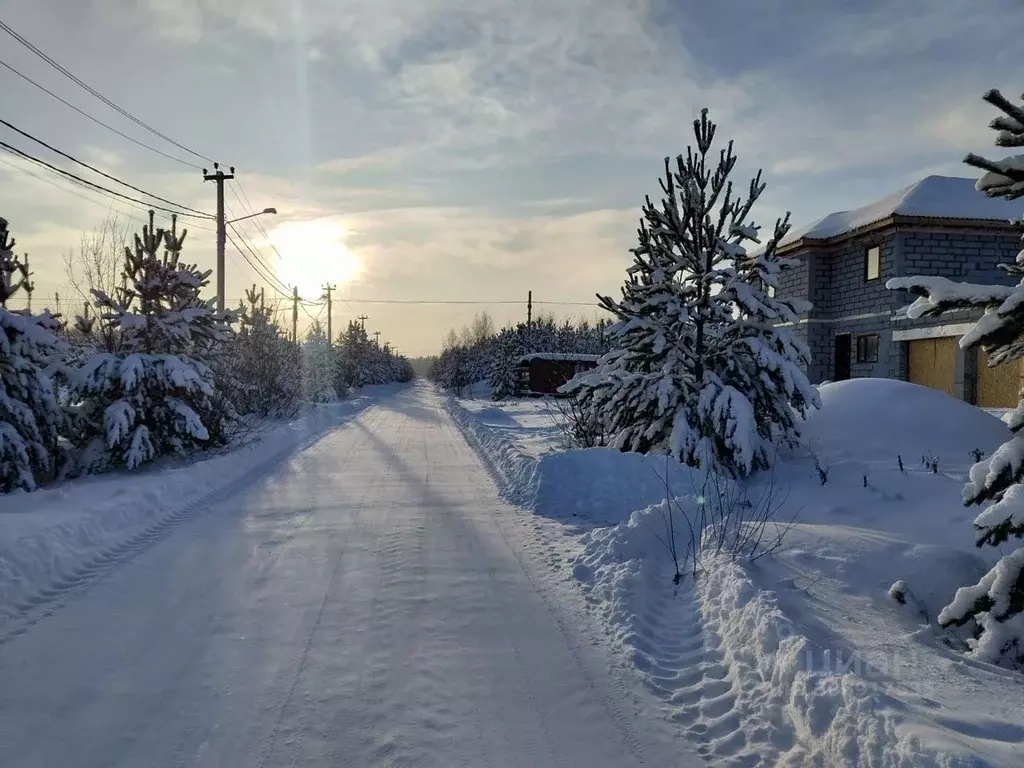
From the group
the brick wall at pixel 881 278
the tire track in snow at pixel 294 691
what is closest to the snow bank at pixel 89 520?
the tire track in snow at pixel 294 691

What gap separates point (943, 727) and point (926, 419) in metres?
9.73

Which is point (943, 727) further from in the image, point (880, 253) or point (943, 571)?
point (880, 253)

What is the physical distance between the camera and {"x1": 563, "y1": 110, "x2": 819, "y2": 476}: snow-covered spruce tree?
34.3 feet

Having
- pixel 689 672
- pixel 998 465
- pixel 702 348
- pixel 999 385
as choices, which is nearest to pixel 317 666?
pixel 689 672

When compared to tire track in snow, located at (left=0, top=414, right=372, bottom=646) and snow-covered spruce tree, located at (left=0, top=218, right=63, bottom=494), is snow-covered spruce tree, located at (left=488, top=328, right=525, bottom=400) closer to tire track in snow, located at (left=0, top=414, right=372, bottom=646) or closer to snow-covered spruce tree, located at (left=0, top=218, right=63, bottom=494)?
snow-covered spruce tree, located at (left=0, top=218, right=63, bottom=494)

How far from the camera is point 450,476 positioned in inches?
478

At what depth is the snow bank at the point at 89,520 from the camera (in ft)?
19.2

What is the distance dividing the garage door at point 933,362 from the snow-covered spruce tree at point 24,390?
22.0 metres

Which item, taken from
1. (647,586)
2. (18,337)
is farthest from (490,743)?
(18,337)

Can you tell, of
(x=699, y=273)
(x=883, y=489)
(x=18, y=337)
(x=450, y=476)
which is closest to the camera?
(x=883, y=489)

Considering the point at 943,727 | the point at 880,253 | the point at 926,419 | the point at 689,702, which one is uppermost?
the point at 880,253

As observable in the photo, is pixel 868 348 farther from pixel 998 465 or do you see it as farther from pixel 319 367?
pixel 319 367

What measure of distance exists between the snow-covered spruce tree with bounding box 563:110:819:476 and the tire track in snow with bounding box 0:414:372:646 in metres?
5.93

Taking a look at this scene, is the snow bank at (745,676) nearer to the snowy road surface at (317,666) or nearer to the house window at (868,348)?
the snowy road surface at (317,666)
